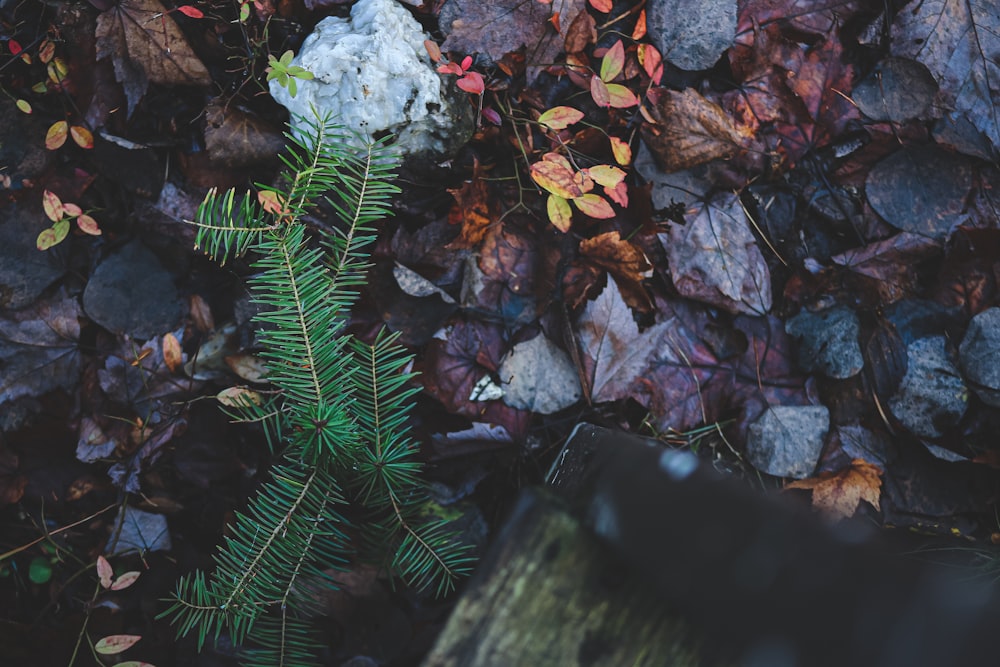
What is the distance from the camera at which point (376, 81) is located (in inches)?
71.5

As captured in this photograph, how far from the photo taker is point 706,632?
665 millimetres

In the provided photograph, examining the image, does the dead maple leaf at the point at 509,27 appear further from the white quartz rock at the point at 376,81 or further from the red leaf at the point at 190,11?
the red leaf at the point at 190,11

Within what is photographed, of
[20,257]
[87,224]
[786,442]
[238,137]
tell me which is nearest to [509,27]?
[238,137]

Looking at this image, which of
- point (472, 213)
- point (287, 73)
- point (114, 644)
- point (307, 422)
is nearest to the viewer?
point (307, 422)

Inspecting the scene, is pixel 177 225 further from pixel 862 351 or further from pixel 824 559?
pixel 862 351

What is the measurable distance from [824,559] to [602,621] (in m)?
0.23

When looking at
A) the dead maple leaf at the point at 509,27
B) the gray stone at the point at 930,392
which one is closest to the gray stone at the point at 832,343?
the gray stone at the point at 930,392

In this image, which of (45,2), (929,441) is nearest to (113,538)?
(45,2)

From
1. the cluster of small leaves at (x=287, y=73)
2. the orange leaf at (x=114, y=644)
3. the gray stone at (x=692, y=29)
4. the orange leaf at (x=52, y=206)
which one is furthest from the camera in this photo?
the gray stone at (x=692, y=29)

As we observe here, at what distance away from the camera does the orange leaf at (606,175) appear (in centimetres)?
200

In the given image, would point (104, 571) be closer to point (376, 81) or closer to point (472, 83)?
point (376, 81)

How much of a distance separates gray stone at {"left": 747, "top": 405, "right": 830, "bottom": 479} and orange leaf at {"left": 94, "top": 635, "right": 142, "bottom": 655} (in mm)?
2015

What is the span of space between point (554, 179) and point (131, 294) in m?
1.43

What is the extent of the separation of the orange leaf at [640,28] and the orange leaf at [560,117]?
371mm
